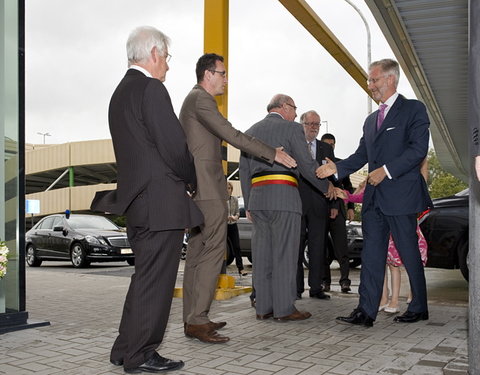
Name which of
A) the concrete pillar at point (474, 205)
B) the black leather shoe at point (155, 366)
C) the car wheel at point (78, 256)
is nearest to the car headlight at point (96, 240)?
the car wheel at point (78, 256)

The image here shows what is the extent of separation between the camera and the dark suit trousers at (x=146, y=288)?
3367 millimetres

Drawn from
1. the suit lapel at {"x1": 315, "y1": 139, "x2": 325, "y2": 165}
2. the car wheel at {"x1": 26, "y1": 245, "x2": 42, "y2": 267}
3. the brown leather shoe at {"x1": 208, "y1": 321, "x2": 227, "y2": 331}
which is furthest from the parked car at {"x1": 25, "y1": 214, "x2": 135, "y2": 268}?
the brown leather shoe at {"x1": 208, "y1": 321, "x2": 227, "y2": 331}

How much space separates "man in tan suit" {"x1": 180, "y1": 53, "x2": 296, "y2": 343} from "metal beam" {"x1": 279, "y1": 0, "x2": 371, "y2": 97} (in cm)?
642

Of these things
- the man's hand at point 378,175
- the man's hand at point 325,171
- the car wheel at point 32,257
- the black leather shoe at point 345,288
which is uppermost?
the man's hand at point 325,171

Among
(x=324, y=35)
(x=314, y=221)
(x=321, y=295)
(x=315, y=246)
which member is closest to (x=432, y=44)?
(x=324, y=35)

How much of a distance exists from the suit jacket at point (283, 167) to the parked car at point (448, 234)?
2.69 metres

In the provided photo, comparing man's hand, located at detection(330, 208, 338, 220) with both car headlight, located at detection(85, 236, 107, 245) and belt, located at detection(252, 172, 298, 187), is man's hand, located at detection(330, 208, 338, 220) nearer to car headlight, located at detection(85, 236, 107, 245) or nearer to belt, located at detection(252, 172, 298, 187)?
belt, located at detection(252, 172, 298, 187)

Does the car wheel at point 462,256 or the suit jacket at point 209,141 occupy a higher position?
the suit jacket at point 209,141

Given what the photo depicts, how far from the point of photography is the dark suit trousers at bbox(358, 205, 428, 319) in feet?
15.8

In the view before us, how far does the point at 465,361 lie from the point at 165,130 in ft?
7.70

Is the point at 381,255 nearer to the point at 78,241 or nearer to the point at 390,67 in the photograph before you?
the point at 390,67

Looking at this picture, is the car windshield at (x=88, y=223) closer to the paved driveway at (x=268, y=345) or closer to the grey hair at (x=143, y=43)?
the paved driveway at (x=268, y=345)

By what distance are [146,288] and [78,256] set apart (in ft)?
35.8

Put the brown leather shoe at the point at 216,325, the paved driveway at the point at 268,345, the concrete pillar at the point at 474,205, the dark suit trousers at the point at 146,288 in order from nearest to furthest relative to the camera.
Answer: the concrete pillar at the point at 474,205
the dark suit trousers at the point at 146,288
the paved driveway at the point at 268,345
the brown leather shoe at the point at 216,325
